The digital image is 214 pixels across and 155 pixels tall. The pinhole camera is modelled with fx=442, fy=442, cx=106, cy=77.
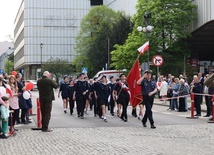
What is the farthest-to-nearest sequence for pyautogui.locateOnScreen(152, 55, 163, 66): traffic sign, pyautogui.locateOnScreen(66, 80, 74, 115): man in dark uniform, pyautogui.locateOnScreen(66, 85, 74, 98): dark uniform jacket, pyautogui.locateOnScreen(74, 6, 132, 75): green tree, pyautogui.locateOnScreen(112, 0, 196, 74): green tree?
pyautogui.locateOnScreen(74, 6, 132, 75): green tree
pyautogui.locateOnScreen(112, 0, 196, 74): green tree
pyautogui.locateOnScreen(152, 55, 163, 66): traffic sign
pyautogui.locateOnScreen(66, 85, 74, 98): dark uniform jacket
pyautogui.locateOnScreen(66, 80, 74, 115): man in dark uniform

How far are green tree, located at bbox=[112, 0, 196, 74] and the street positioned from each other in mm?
29205

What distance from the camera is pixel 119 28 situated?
62969 mm

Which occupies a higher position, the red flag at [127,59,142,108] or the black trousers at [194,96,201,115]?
the red flag at [127,59,142,108]

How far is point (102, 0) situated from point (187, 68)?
189 feet

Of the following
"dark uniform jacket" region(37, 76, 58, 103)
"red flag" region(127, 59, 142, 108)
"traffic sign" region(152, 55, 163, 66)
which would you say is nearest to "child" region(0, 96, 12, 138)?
"dark uniform jacket" region(37, 76, 58, 103)

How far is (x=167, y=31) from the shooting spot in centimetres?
4491

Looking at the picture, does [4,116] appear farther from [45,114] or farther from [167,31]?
[167,31]

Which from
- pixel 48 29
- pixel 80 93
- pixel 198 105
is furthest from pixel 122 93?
pixel 48 29

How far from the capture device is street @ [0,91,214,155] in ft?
31.6

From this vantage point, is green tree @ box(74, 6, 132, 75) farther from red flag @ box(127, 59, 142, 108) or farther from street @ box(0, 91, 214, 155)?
street @ box(0, 91, 214, 155)

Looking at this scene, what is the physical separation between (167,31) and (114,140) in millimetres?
34786

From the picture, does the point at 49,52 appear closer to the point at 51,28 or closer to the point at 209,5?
the point at 51,28

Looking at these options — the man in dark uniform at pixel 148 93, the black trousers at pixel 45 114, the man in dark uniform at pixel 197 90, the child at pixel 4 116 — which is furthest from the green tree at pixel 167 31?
the child at pixel 4 116

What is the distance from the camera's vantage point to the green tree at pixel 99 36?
63134mm
